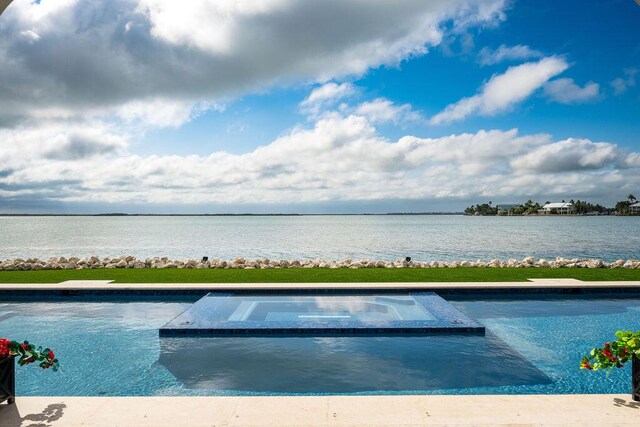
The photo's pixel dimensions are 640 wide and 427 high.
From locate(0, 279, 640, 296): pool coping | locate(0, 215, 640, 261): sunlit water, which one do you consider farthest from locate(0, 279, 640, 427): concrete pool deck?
locate(0, 215, 640, 261): sunlit water

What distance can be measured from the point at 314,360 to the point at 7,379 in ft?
15.2

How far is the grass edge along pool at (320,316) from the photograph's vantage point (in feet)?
30.6

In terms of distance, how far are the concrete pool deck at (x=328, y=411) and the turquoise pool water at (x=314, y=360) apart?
5.63ft

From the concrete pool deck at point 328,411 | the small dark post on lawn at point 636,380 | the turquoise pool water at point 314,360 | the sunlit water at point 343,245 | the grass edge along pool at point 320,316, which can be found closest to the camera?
the concrete pool deck at point 328,411

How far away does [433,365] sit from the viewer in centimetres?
796

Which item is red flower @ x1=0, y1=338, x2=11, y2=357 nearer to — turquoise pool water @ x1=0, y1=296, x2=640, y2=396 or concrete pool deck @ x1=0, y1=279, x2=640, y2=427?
concrete pool deck @ x1=0, y1=279, x2=640, y2=427

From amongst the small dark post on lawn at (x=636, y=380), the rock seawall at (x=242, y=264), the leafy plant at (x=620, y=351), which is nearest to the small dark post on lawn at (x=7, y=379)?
the leafy plant at (x=620, y=351)

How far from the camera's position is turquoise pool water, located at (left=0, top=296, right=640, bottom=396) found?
710 centimetres

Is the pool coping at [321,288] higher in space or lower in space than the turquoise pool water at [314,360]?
higher

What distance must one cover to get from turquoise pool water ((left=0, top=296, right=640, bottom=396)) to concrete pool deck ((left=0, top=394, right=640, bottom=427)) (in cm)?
172

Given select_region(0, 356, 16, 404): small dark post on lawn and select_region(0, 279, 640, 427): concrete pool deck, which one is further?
select_region(0, 356, 16, 404): small dark post on lawn

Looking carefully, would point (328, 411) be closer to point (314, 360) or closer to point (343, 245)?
point (314, 360)

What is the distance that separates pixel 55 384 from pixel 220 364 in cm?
256

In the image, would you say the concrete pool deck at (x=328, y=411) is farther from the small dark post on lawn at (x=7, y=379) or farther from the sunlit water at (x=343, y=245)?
the sunlit water at (x=343, y=245)
